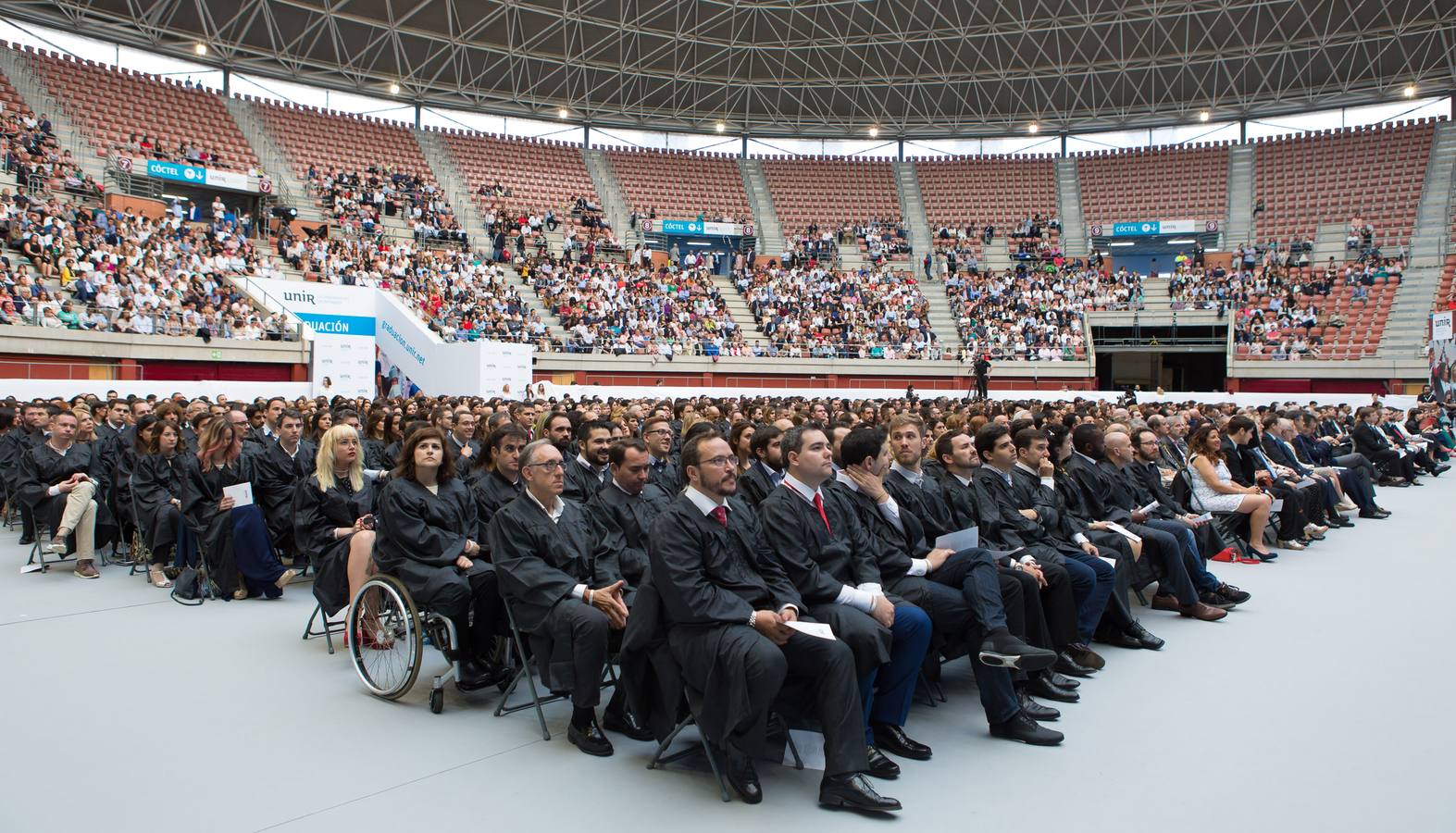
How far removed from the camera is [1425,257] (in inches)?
1178

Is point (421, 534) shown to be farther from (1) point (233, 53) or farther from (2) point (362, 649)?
(1) point (233, 53)

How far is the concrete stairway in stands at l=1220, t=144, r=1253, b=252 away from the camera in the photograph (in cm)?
3466

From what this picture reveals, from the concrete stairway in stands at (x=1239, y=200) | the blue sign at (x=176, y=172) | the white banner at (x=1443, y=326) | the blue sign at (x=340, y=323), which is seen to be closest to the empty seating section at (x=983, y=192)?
the concrete stairway in stands at (x=1239, y=200)

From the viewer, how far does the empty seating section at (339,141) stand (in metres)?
31.8

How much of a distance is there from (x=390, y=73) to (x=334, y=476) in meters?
32.4

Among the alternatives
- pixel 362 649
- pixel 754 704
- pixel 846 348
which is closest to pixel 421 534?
pixel 362 649

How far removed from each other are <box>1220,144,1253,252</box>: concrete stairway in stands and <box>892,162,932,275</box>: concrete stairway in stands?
1147 centimetres

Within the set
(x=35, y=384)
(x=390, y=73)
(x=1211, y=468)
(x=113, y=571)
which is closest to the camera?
(x=113, y=571)

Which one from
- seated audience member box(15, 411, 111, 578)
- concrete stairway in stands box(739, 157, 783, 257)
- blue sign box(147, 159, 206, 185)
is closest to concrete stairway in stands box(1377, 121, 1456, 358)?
concrete stairway in stands box(739, 157, 783, 257)

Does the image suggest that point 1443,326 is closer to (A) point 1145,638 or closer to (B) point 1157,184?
(B) point 1157,184

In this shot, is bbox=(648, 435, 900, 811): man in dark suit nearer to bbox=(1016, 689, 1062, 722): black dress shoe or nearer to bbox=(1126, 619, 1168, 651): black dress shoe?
bbox=(1016, 689, 1062, 722): black dress shoe

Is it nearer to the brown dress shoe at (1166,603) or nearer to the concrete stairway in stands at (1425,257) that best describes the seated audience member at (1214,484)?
the brown dress shoe at (1166,603)

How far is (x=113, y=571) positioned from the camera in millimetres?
7703

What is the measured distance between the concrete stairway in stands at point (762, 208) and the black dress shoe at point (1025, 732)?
33899 millimetres
